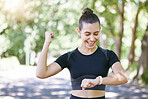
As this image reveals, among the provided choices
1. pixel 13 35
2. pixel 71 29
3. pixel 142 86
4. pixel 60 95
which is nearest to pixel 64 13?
pixel 71 29

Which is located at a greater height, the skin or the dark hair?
the dark hair

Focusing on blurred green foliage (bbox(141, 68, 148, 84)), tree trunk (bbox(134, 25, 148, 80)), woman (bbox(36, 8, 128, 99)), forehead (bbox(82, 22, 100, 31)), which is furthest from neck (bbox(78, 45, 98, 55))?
tree trunk (bbox(134, 25, 148, 80))

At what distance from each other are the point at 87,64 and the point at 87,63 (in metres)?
0.01

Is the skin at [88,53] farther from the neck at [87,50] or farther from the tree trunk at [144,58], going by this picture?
the tree trunk at [144,58]

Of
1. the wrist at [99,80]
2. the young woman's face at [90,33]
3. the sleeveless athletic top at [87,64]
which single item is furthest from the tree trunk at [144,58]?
the wrist at [99,80]

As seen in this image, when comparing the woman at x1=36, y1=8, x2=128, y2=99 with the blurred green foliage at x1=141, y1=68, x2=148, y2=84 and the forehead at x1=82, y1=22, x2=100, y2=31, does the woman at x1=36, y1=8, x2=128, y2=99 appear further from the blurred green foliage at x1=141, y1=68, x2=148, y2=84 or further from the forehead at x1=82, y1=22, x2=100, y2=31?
the blurred green foliage at x1=141, y1=68, x2=148, y2=84

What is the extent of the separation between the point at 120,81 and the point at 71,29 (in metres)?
24.0

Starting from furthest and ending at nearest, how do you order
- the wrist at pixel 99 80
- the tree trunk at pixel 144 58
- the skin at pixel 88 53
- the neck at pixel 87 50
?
the tree trunk at pixel 144 58 < the neck at pixel 87 50 < the skin at pixel 88 53 < the wrist at pixel 99 80

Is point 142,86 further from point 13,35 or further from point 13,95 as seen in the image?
point 13,35

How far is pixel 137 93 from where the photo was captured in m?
11.0

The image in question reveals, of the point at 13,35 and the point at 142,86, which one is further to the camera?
the point at 13,35

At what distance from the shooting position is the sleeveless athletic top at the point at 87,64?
8.80 feet

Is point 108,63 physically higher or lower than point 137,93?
higher

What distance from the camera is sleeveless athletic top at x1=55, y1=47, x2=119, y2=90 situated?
8.80 feet
